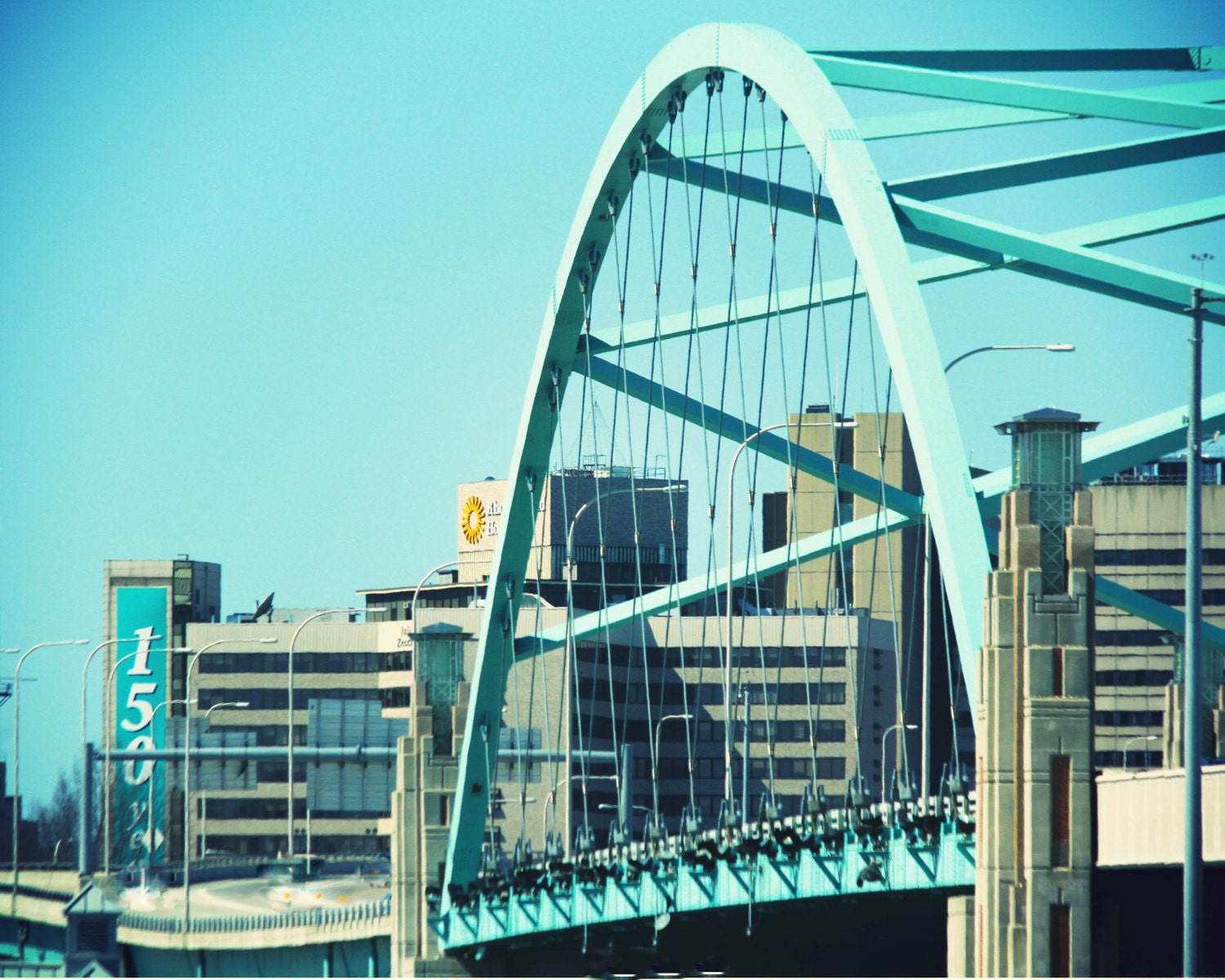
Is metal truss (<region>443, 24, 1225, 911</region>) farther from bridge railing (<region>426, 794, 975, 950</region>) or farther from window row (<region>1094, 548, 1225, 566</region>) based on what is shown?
window row (<region>1094, 548, 1225, 566</region>)

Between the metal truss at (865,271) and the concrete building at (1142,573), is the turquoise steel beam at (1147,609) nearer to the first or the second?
the metal truss at (865,271)

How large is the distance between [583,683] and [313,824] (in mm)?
16005

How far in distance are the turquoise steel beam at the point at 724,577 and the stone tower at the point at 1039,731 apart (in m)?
15.2

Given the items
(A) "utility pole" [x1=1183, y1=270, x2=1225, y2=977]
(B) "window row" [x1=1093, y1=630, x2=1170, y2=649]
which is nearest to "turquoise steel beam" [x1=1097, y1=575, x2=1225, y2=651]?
(A) "utility pole" [x1=1183, y1=270, x2=1225, y2=977]

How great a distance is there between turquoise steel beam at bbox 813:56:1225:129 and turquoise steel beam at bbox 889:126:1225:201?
0.33m

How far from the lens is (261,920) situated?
72.2 m

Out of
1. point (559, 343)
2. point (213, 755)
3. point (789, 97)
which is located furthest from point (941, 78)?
point (213, 755)

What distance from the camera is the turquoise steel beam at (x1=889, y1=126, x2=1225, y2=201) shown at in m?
38.2

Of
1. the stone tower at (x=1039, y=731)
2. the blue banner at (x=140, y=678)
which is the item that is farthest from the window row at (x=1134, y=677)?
the stone tower at (x=1039, y=731)

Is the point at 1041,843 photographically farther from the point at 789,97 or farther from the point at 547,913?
the point at 547,913

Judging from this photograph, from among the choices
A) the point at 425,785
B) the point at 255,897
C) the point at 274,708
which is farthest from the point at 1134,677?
the point at 425,785

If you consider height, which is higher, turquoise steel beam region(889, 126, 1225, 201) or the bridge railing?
turquoise steel beam region(889, 126, 1225, 201)

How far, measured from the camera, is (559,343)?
5491 cm

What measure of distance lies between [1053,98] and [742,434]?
49.8 ft
